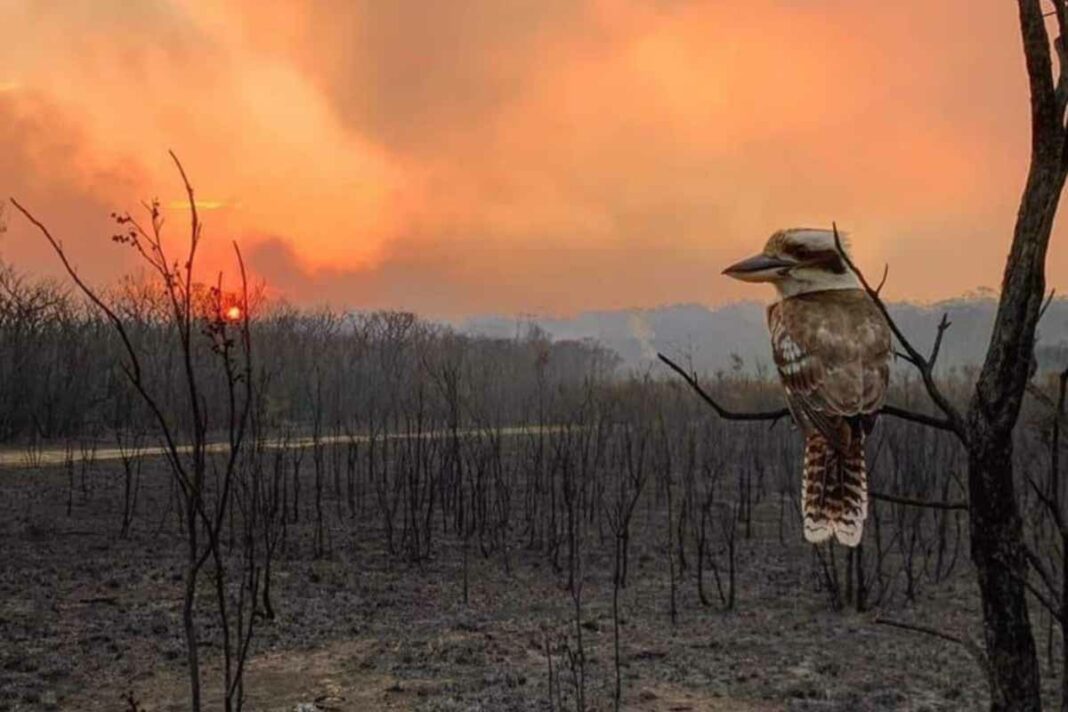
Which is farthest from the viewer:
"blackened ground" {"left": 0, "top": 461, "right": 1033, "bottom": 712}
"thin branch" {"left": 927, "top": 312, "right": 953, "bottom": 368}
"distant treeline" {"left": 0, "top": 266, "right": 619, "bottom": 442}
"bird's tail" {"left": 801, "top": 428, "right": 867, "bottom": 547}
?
"distant treeline" {"left": 0, "top": 266, "right": 619, "bottom": 442}

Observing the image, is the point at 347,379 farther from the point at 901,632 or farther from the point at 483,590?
the point at 901,632

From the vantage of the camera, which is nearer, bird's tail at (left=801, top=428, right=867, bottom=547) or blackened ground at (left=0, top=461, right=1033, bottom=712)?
bird's tail at (left=801, top=428, right=867, bottom=547)

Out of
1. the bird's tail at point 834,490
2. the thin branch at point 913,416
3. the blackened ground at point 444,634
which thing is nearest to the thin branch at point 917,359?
the thin branch at point 913,416

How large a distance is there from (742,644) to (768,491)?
11172 millimetres

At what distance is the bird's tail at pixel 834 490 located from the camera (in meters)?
0.72

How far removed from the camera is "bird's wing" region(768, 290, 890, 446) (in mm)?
886

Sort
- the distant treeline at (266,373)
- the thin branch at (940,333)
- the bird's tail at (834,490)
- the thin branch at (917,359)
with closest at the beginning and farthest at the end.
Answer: the bird's tail at (834,490) → the thin branch at (917,359) → the thin branch at (940,333) → the distant treeline at (266,373)

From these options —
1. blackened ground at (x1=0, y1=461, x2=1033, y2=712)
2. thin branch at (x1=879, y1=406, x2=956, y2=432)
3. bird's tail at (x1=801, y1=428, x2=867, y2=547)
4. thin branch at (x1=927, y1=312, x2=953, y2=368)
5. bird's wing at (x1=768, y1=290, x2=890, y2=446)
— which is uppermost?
thin branch at (x1=927, y1=312, x2=953, y2=368)

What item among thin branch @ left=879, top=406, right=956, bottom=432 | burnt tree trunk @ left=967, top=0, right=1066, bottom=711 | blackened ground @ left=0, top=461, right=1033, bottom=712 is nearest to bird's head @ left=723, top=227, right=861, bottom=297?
thin branch @ left=879, top=406, right=956, bottom=432

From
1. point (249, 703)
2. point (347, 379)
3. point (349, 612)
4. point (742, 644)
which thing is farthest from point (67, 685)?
point (347, 379)

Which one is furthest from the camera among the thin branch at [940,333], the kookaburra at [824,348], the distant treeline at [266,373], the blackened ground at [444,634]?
the distant treeline at [266,373]

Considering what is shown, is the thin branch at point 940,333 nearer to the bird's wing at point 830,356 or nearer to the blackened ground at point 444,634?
the bird's wing at point 830,356

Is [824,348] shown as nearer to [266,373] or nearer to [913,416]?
[913,416]

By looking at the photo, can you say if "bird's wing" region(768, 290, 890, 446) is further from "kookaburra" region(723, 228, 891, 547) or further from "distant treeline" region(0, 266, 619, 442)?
"distant treeline" region(0, 266, 619, 442)
